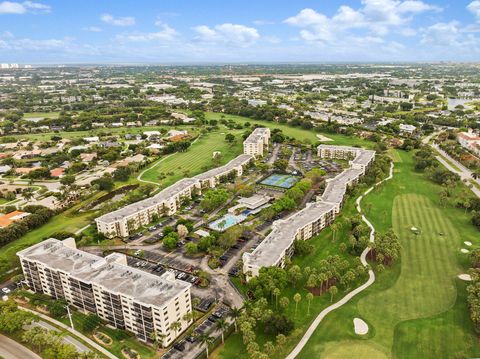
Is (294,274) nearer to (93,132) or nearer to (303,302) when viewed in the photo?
(303,302)

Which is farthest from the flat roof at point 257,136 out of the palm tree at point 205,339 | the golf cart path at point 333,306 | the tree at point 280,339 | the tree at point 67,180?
the tree at point 280,339

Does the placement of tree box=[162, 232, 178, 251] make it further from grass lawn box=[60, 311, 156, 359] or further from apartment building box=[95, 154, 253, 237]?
grass lawn box=[60, 311, 156, 359]

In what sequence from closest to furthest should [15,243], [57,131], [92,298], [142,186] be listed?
[92,298], [15,243], [142,186], [57,131]

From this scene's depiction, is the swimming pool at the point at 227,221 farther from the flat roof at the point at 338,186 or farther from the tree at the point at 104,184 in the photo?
the tree at the point at 104,184

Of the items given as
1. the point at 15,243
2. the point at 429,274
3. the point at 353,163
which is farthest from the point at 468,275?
the point at 15,243

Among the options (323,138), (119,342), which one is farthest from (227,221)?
(323,138)

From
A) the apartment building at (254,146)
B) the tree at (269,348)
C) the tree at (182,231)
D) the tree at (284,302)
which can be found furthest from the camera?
the apartment building at (254,146)

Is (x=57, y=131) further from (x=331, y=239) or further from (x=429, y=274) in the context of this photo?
(x=429, y=274)
